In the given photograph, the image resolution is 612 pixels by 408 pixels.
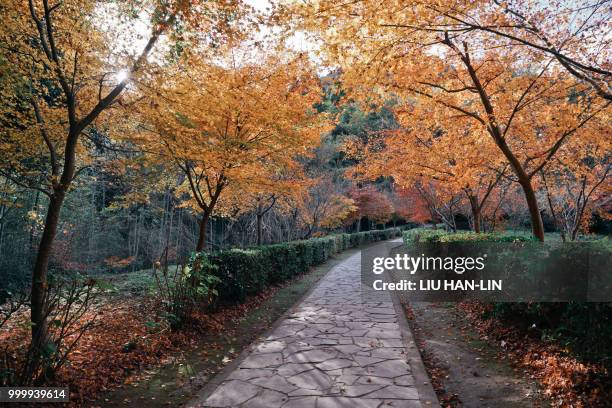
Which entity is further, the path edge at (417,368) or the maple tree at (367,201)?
the maple tree at (367,201)

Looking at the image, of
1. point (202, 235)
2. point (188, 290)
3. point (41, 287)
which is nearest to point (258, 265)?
point (202, 235)

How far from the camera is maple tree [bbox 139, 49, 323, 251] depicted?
5.59 meters

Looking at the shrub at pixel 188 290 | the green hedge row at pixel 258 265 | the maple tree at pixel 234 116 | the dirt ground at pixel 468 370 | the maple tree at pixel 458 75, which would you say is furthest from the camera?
the green hedge row at pixel 258 265

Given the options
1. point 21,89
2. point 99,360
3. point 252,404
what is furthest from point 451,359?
point 21,89

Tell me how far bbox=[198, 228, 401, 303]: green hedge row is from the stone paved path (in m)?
1.41

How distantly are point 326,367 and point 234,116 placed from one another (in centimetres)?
502

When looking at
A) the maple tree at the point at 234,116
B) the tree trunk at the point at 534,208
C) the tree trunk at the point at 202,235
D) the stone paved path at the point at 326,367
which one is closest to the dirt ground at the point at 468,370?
the stone paved path at the point at 326,367

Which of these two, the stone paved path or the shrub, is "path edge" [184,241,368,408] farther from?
the shrub

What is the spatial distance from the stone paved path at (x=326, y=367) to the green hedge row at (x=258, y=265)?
1.41m

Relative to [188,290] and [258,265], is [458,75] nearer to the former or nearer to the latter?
[258,265]

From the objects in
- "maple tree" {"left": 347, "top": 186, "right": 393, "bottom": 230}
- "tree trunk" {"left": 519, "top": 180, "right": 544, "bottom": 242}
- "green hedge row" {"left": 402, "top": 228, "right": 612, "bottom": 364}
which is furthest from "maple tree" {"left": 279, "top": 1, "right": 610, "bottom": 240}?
"maple tree" {"left": 347, "top": 186, "right": 393, "bottom": 230}

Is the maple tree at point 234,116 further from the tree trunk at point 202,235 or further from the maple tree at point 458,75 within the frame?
the maple tree at point 458,75

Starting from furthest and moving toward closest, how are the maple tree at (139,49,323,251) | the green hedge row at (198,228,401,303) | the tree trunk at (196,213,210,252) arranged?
the tree trunk at (196,213,210,252) < the green hedge row at (198,228,401,303) < the maple tree at (139,49,323,251)

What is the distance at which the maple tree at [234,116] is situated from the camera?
559 cm
